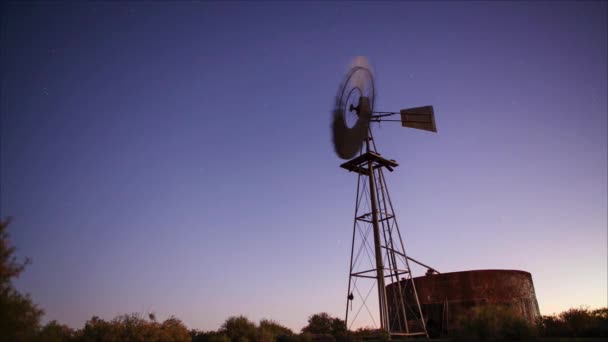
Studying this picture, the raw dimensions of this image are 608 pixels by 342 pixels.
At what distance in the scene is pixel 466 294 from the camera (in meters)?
24.2

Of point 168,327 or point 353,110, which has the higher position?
point 353,110

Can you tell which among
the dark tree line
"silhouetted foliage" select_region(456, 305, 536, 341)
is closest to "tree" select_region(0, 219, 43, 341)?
the dark tree line

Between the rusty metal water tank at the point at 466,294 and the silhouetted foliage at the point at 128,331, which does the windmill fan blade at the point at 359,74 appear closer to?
the rusty metal water tank at the point at 466,294

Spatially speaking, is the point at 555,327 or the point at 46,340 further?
the point at 555,327

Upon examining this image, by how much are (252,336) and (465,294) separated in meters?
13.8

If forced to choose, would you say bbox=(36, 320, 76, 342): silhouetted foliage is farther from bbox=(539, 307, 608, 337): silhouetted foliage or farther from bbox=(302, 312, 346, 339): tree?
bbox=(302, 312, 346, 339): tree

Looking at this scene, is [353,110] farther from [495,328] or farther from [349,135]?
[495,328]

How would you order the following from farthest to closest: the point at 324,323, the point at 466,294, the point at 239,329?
the point at 324,323 < the point at 466,294 < the point at 239,329

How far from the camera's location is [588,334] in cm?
1412

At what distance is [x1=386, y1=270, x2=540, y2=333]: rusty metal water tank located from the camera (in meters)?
24.0

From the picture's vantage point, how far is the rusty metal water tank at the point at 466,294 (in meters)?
24.0

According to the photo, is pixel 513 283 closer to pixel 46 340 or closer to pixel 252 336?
pixel 252 336

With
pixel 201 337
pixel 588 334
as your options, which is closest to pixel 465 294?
pixel 588 334

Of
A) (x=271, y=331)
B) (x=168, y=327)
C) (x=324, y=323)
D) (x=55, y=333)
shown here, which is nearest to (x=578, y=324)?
→ (x=271, y=331)
